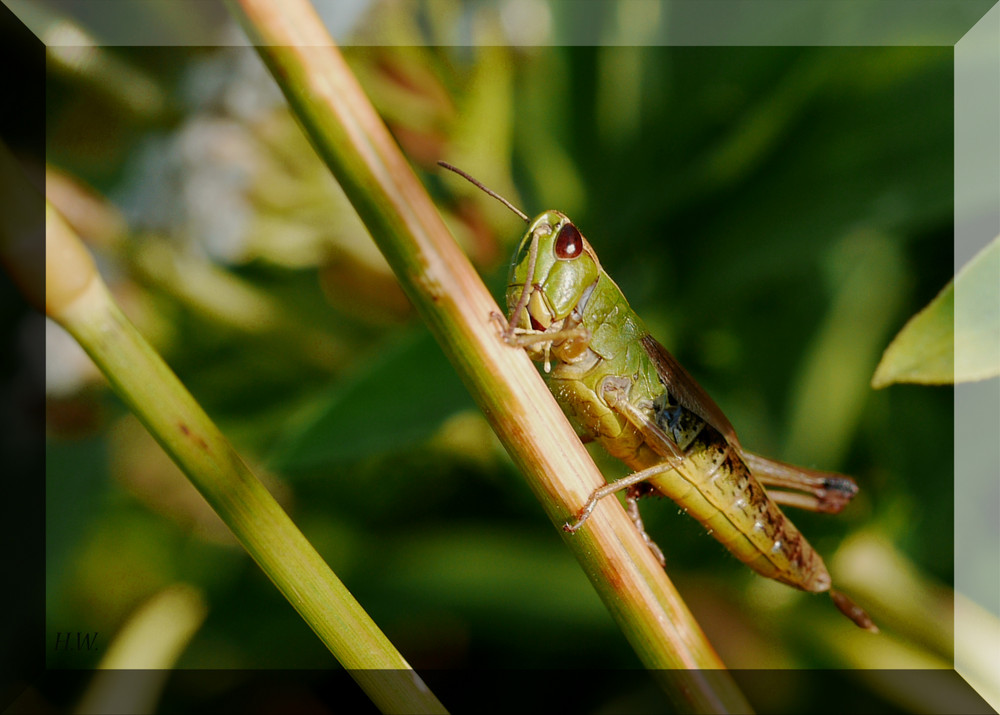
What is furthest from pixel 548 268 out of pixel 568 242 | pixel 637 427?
pixel 637 427

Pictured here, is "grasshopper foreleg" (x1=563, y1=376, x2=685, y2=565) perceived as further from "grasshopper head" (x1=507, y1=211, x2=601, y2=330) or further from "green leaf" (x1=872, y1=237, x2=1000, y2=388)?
"green leaf" (x1=872, y1=237, x2=1000, y2=388)

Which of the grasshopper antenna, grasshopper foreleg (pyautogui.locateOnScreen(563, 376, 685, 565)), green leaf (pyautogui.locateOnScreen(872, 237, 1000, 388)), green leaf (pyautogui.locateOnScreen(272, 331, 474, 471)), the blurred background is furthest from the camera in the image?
the blurred background

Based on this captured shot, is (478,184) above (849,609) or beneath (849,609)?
above

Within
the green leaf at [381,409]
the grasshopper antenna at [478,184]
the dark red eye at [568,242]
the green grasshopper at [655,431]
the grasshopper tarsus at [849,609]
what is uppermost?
the grasshopper antenna at [478,184]

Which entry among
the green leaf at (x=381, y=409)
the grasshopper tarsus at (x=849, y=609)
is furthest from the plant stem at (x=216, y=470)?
Answer: the grasshopper tarsus at (x=849, y=609)

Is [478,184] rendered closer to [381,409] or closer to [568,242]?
[568,242]

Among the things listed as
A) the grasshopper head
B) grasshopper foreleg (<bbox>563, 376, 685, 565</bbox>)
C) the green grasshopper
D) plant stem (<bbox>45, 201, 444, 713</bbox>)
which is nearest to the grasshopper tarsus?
the green grasshopper

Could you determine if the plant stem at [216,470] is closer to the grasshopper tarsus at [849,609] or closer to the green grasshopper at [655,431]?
the green grasshopper at [655,431]

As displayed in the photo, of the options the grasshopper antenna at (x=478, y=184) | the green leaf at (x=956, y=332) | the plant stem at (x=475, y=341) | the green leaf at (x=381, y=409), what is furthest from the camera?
the green leaf at (x=381, y=409)
